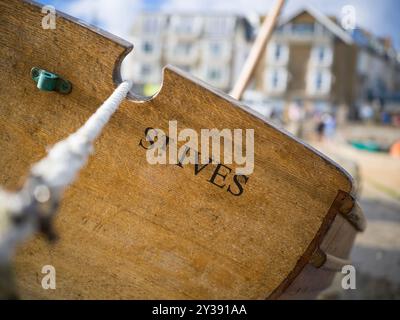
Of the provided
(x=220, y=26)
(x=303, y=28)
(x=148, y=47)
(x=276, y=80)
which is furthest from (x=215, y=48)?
(x=303, y=28)

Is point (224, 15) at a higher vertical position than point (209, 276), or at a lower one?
higher

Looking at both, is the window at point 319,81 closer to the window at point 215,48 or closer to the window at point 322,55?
the window at point 322,55

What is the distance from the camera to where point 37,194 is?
69 cm

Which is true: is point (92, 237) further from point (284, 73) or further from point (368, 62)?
point (368, 62)

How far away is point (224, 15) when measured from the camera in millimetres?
42188

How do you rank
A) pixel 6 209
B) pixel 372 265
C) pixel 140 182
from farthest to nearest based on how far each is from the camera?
Answer: pixel 372 265
pixel 140 182
pixel 6 209

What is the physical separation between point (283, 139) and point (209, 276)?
28.3 inches

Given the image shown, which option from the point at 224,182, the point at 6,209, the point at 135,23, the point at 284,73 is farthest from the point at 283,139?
the point at 135,23

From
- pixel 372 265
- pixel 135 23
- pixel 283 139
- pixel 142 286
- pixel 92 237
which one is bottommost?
pixel 372 265

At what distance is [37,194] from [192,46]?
4419 centimetres

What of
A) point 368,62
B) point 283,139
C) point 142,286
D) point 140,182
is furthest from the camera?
point 368,62

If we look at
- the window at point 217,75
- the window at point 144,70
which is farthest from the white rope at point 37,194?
the window at point 144,70

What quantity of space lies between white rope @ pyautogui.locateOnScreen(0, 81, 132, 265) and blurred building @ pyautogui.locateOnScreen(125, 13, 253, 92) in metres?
40.7

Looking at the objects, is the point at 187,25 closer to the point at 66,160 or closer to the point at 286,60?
the point at 286,60
